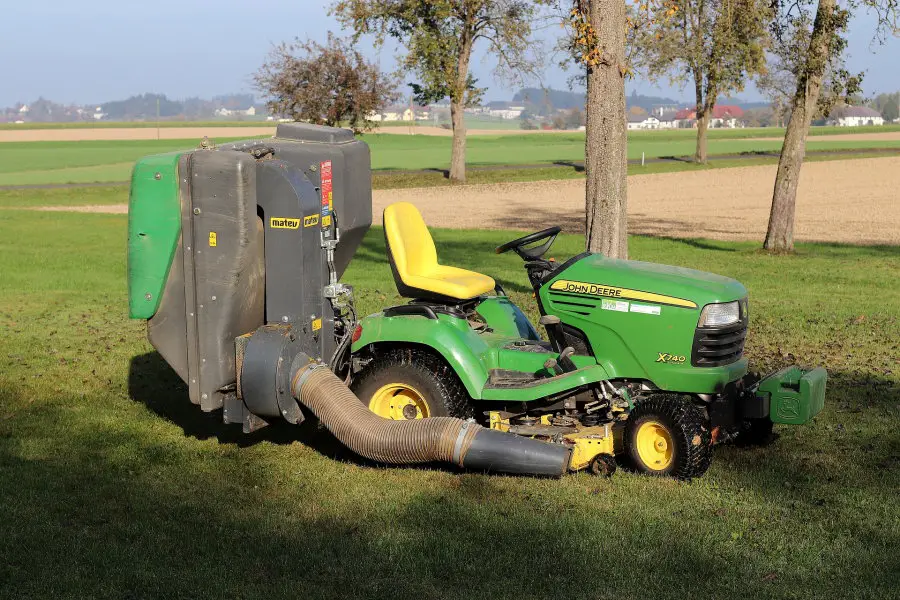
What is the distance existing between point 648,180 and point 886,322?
30.7 m

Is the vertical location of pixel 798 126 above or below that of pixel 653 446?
above

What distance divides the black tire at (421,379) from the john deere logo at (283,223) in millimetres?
1015

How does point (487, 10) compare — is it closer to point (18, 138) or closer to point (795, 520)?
point (795, 520)

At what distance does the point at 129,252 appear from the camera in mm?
6047

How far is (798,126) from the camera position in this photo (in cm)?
1803

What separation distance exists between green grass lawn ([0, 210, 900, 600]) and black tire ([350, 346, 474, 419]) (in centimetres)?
42

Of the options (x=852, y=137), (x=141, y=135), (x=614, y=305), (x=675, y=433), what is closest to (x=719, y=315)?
(x=614, y=305)

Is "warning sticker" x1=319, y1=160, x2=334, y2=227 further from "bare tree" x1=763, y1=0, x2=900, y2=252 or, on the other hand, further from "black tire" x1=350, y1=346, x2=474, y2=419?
"bare tree" x1=763, y1=0, x2=900, y2=252

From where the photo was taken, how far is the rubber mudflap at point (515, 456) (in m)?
5.80

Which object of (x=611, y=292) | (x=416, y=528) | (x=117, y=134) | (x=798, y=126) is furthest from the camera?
(x=117, y=134)

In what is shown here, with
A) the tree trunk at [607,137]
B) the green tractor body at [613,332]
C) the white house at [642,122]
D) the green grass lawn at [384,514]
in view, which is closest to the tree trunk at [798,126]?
the tree trunk at [607,137]

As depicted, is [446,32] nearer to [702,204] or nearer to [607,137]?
[702,204]

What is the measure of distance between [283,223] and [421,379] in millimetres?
1235

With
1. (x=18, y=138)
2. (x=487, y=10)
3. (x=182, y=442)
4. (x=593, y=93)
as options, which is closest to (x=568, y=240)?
(x=593, y=93)
